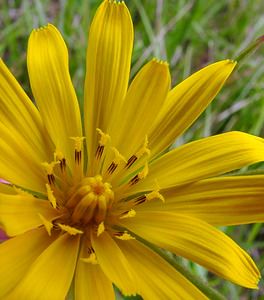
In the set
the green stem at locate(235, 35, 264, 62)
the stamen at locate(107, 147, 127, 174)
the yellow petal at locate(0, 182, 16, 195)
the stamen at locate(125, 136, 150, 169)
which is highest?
the green stem at locate(235, 35, 264, 62)

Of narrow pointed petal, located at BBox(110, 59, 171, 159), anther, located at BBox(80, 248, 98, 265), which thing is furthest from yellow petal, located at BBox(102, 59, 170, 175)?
anther, located at BBox(80, 248, 98, 265)

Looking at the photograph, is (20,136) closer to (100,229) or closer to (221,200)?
A: (100,229)

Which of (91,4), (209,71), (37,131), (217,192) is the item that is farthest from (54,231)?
(91,4)

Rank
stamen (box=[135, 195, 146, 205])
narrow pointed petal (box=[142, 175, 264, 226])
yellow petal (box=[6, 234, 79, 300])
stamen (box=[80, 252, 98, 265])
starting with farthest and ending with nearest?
stamen (box=[135, 195, 146, 205]) → narrow pointed petal (box=[142, 175, 264, 226]) → stamen (box=[80, 252, 98, 265]) → yellow petal (box=[6, 234, 79, 300])

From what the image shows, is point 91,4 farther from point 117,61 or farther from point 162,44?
point 117,61

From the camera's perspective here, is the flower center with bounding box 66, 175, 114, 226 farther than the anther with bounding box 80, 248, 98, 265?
Yes

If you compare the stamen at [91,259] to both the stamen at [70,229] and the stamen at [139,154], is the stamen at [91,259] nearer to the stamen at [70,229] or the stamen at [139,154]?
the stamen at [70,229]

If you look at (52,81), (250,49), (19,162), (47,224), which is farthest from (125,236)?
(250,49)

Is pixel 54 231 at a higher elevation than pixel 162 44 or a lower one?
lower

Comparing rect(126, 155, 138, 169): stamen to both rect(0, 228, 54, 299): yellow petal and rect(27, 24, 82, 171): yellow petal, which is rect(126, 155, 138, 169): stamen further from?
rect(0, 228, 54, 299): yellow petal
